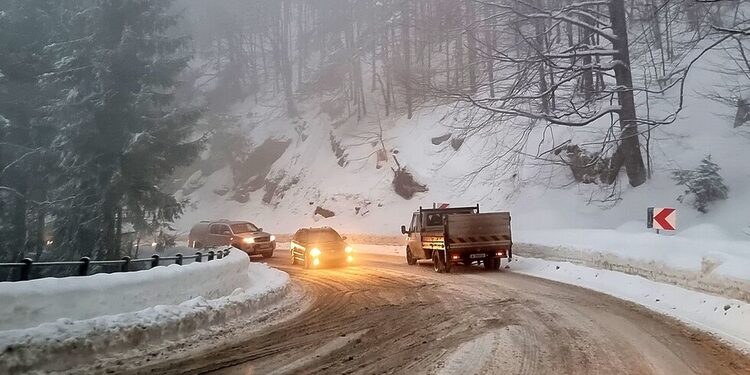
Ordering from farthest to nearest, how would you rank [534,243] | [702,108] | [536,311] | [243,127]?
1. [243,127]
2. [702,108]
3. [534,243]
4. [536,311]

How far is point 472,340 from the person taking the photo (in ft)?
25.7

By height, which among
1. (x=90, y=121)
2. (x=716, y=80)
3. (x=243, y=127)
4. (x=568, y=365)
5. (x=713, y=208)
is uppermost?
(x=243, y=127)

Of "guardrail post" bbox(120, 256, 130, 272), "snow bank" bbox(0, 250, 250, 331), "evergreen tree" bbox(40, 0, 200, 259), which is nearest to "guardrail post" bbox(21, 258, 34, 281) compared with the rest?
"snow bank" bbox(0, 250, 250, 331)

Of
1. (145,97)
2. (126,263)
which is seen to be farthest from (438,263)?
(145,97)

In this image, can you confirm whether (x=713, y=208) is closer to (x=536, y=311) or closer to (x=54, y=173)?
(x=536, y=311)

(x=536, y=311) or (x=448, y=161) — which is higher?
(x=448, y=161)

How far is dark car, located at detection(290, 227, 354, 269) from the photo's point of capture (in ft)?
70.9

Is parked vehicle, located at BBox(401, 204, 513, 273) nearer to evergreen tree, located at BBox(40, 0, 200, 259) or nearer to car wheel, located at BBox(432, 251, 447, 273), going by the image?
car wheel, located at BBox(432, 251, 447, 273)

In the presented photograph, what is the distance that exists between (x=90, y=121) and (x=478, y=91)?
51.9 feet

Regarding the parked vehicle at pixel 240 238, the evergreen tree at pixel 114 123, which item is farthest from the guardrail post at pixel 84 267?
the parked vehicle at pixel 240 238

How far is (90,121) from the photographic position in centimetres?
2245

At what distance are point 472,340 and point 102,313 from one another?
16.9 feet

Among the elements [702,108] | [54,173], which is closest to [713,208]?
[702,108]

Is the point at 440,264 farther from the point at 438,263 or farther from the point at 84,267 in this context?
the point at 84,267
